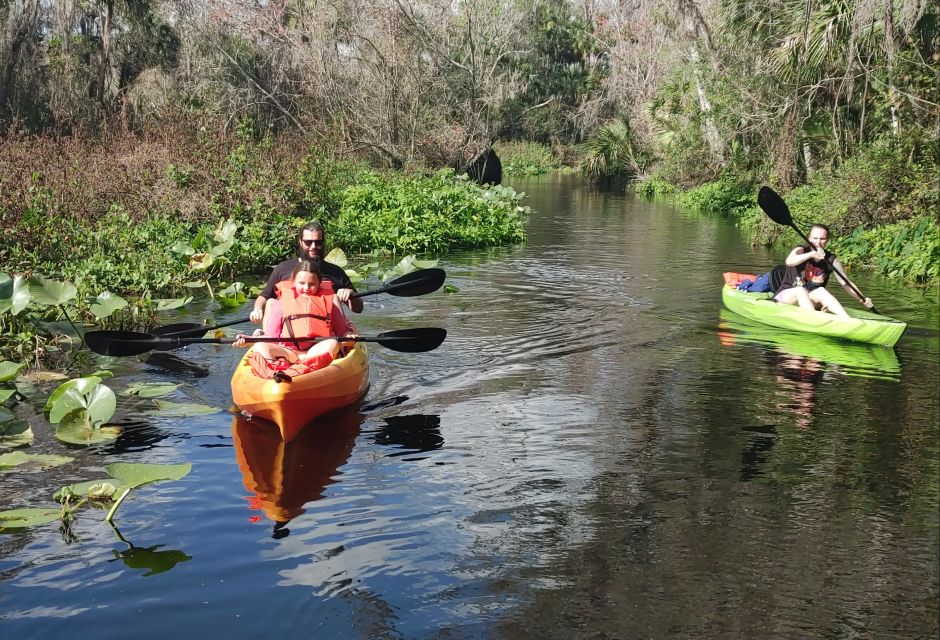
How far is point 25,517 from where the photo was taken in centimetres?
556

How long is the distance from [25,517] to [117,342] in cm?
291

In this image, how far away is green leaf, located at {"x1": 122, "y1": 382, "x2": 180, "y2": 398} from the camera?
833cm

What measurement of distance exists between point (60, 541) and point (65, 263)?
705 cm

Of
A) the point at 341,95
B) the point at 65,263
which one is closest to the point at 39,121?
the point at 341,95

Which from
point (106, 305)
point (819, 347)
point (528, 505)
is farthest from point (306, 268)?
point (819, 347)

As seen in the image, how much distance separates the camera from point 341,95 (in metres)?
27.5

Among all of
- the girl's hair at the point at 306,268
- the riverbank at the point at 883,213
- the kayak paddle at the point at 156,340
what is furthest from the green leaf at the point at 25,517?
the riverbank at the point at 883,213

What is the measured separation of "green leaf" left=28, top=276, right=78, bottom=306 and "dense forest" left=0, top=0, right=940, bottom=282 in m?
2.40

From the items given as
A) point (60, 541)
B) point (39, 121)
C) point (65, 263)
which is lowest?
point (60, 541)

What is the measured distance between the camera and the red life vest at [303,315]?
8.22 metres

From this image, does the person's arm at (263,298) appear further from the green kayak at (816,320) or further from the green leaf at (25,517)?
→ the green kayak at (816,320)

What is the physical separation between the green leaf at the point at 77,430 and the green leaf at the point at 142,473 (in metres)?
1.69

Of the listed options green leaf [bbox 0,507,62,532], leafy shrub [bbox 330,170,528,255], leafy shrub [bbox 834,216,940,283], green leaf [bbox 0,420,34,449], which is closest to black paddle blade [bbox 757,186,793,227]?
leafy shrub [bbox 834,216,940,283]

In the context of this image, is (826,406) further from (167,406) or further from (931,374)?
(167,406)
